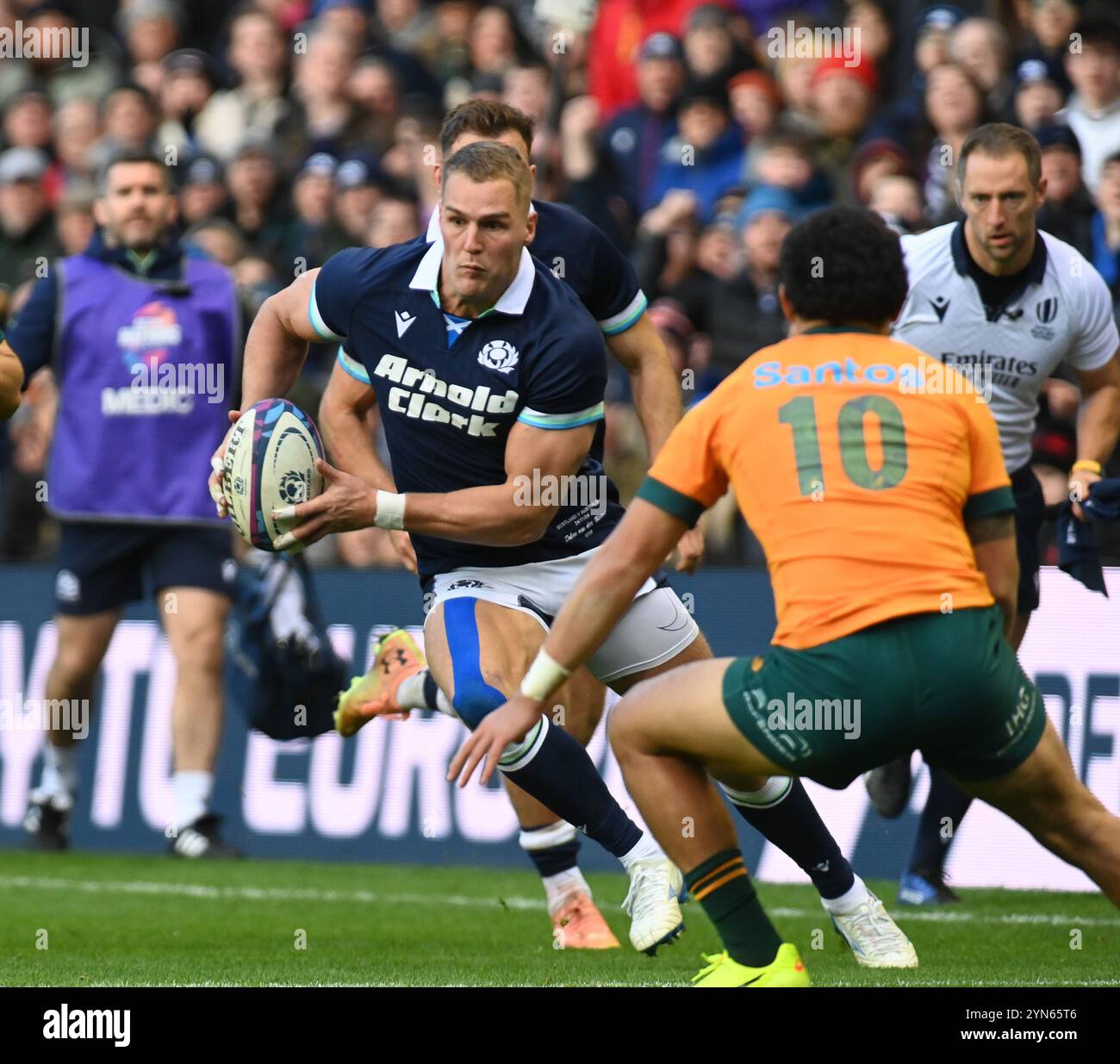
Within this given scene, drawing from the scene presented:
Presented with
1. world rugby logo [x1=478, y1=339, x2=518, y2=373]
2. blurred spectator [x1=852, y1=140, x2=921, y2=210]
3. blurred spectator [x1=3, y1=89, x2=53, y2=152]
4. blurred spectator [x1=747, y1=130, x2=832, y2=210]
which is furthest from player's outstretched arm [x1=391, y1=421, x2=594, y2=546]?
blurred spectator [x1=3, y1=89, x2=53, y2=152]

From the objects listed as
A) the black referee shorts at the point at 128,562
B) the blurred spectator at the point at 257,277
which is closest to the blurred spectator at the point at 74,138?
the blurred spectator at the point at 257,277

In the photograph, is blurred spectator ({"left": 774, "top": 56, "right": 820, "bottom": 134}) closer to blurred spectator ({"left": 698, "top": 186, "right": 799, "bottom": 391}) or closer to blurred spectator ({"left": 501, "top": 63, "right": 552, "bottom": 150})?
blurred spectator ({"left": 698, "top": 186, "right": 799, "bottom": 391})

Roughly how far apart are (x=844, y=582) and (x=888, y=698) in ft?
1.02

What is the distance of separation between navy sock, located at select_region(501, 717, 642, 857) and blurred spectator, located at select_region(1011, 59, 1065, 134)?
5.80 meters

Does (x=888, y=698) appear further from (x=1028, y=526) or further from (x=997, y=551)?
(x=1028, y=526)

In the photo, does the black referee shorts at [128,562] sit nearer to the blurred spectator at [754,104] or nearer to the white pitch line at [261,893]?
the white pitch line at [261,893]

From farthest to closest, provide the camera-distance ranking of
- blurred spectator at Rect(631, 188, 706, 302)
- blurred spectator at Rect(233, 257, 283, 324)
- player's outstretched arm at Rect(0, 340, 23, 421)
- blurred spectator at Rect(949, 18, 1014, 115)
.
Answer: blurred spectator at Rect(233, 257, 283, 324) → blurred spectator at Rect(631, 188, 706, 302) → blurred spectator at Rect(949, 18, 1014, 115) → player's outstretched arm at Rect(0, 340, 23, 421)

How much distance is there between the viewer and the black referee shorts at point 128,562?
35.5 ft

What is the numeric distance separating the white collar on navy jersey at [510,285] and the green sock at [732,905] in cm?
211

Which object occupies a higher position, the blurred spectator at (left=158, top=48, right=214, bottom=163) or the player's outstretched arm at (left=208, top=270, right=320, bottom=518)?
the blurred spectator at (left=158, top=48, right=214, bottom=163)

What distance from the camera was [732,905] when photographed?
224 inches

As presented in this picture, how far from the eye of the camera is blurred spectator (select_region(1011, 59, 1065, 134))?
1134 centimetres

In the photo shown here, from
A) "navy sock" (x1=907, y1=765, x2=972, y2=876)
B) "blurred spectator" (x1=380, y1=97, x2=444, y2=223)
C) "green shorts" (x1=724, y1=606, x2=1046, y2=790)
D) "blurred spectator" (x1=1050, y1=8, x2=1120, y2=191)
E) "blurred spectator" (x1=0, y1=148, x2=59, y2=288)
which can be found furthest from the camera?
"blurred spectator" (x1=0, y1=148, x2=59, y2=288)
